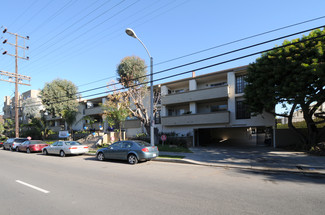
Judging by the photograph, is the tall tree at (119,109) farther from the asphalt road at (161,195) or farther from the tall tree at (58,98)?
the tall tree at (58,98)

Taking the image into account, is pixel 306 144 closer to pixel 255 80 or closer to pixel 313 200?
pixel 255 80

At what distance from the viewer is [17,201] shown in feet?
16.6

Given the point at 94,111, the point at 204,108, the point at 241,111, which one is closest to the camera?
the point at 241,111

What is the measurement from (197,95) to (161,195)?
16.4 m

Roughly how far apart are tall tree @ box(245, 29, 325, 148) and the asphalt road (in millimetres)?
7211

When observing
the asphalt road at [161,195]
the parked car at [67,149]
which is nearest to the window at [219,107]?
the parked car at [67,149]

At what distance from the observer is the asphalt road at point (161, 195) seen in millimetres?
4391

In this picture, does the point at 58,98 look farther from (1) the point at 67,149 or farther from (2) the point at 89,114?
(1) the point at 67,149

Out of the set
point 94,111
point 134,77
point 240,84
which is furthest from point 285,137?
point 94,111

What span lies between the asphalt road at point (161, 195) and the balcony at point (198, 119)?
39.0ft

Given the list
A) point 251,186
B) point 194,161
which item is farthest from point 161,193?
point 194,161

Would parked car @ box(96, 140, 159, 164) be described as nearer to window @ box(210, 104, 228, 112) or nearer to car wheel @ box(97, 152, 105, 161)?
car wheel @ box(97, 152, 105, 161)

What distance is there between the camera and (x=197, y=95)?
→ 68.6 ft

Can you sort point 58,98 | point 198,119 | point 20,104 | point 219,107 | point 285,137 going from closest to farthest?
point 285,137, point 198,119, point 219,107, point 58,98, point 20,104
